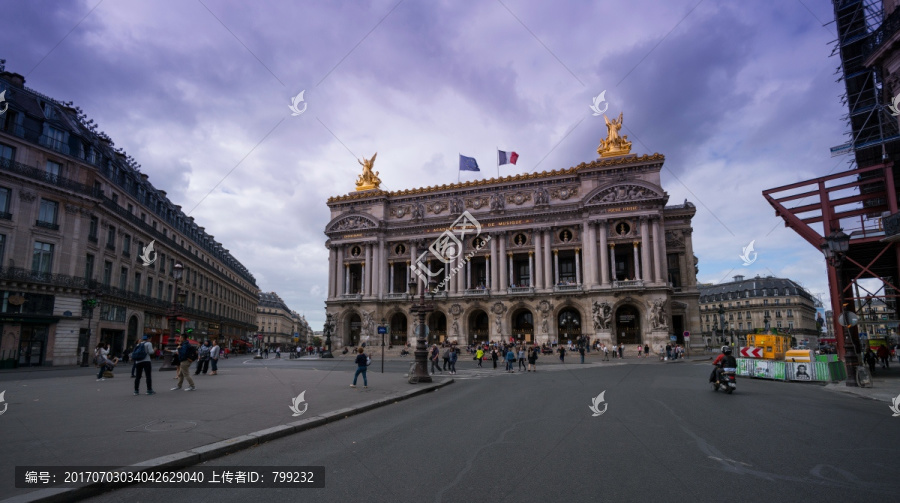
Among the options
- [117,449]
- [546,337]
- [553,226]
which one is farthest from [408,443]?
[553,226]

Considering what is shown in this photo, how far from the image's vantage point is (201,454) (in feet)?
23.4

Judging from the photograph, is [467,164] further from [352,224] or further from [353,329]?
[353,329]

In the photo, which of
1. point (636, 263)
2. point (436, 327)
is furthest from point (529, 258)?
point (436, 327)

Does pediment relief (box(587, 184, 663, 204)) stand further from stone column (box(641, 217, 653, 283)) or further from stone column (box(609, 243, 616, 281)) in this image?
stone column (box(609, 243, 616, 281))

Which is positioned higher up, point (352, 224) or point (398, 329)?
point (352, 224)

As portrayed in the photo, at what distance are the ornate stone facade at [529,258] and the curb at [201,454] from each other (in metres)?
36.4

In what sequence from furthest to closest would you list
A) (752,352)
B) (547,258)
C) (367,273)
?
(367,273), (547,258), (752,352)

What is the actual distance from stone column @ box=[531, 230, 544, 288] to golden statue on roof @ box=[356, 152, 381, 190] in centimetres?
2328

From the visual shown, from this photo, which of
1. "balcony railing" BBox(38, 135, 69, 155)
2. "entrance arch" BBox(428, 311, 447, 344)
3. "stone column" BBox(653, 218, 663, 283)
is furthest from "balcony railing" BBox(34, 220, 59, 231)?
"stone column" BBox(653, 218, 663, 283)

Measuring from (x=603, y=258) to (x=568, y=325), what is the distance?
8.34 meters

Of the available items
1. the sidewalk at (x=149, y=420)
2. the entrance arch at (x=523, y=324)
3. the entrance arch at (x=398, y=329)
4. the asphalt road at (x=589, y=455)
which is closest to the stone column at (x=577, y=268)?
the entrance arch at (x=523, y=324)

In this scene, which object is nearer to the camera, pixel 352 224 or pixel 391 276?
pixel 391 276

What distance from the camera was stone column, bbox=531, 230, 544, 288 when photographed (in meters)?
55.4

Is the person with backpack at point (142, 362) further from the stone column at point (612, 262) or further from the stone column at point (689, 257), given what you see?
the stone column at point (689, 257)
